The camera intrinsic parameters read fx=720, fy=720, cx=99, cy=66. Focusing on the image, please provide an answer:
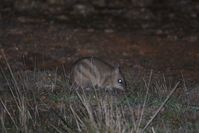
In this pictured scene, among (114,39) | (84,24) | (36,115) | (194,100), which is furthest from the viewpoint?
(84,24)

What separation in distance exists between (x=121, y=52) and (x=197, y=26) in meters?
2.54

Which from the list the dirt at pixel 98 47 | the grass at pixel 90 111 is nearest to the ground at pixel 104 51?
the dirt at pixel 98 47

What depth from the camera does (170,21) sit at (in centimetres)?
1642

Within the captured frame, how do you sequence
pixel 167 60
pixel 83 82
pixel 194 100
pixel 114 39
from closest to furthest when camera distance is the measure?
pixel 194 100, pixel 83 82, pixel 167 60, pixel 114 39

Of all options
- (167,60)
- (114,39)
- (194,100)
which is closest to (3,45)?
(114,39)

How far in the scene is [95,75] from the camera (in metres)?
11.7

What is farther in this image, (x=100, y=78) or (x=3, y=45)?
(x=3, y=45)

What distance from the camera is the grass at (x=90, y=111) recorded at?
7.63 metres

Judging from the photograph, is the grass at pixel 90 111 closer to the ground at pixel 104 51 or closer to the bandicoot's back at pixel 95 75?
the ground at pixel 104 51

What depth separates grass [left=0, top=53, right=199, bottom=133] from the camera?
25.0ft

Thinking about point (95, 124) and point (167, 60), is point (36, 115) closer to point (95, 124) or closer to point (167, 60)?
point (95, 124)

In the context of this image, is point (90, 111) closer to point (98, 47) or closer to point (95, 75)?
point (95, 75)

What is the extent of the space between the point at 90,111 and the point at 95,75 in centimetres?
410

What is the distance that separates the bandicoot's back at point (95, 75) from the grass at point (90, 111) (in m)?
0.47
